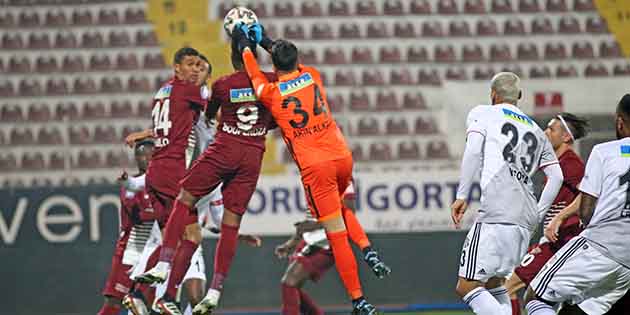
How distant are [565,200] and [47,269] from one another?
7.54m

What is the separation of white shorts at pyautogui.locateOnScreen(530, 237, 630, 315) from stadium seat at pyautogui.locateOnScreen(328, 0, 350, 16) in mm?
10330

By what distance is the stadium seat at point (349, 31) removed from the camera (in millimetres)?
16750

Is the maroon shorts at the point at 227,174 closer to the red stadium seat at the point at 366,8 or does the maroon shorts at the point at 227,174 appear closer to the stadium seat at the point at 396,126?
the stadium seat at the point at 396,126

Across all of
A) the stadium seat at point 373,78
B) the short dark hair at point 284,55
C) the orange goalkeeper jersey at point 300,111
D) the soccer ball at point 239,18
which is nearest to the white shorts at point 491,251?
the orange goalkeeper jersey at point 300,111

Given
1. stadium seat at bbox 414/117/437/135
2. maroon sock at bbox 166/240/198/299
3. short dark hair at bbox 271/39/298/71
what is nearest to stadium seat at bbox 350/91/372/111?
stadium seat at bbox 414/117/437/135

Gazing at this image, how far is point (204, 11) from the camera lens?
55.4ft

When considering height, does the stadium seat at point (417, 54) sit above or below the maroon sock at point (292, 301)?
above

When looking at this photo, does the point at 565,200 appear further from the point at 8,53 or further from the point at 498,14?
the point at 8,53

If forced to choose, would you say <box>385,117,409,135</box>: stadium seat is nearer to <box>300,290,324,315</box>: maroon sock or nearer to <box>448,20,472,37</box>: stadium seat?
<box>448,20,472,37</box>: stadium seat

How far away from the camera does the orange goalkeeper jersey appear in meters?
8.30

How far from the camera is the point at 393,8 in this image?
55.2ft

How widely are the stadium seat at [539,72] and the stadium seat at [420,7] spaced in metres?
1.81

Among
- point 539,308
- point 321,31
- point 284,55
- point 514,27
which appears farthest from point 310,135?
point 514,27

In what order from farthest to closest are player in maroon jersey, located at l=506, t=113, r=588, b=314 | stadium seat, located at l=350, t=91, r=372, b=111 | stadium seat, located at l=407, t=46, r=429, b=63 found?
stadium seat, located at l=407, t=46, r=429, b=63
stadium seat, located at l=350, t=91, r=372, b=111
player in maroon jersey, located at l=506, t=113, r=588, b=314
